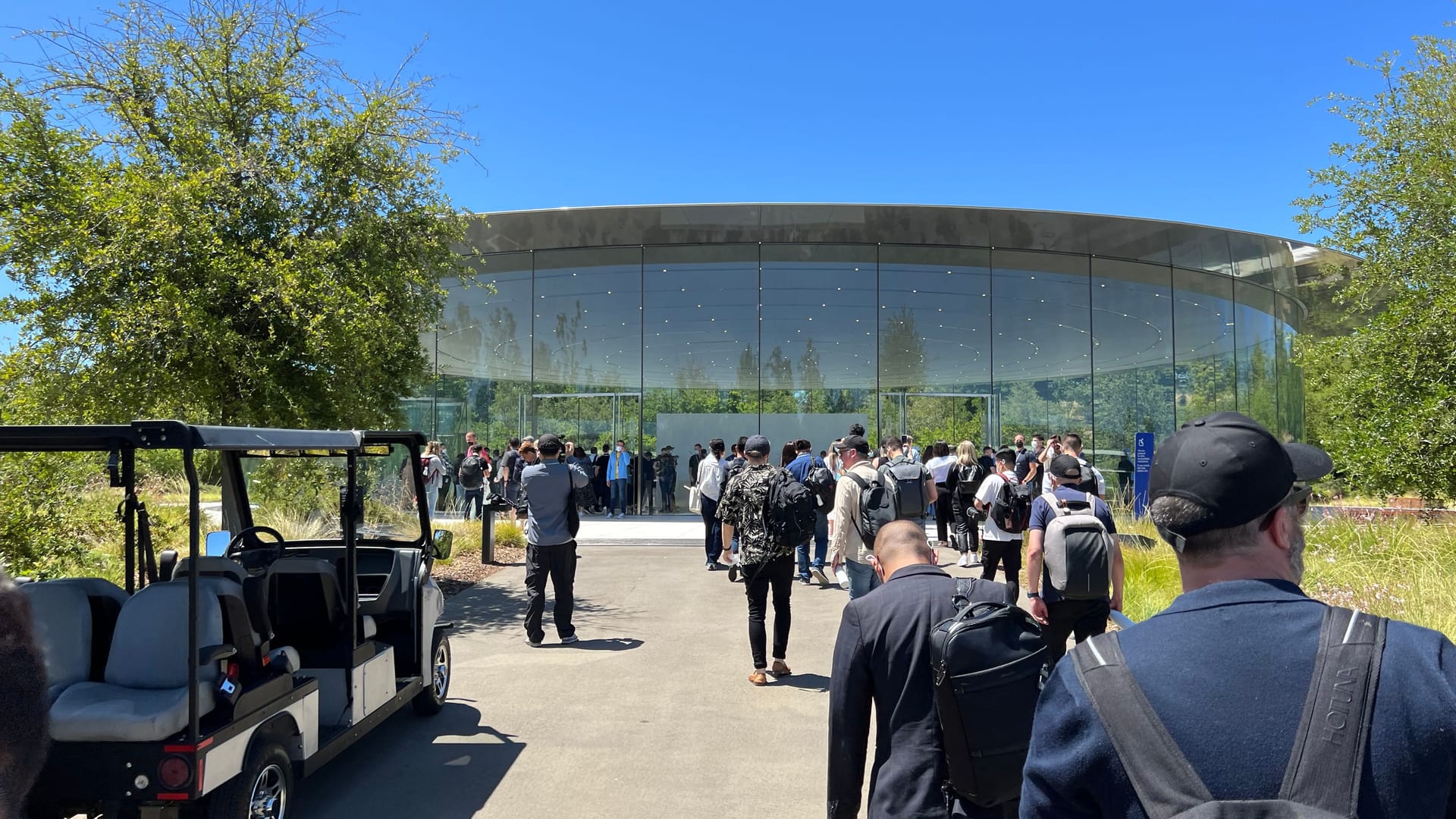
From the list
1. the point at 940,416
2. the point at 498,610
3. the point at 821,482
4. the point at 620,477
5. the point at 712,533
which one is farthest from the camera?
the point at 940,416

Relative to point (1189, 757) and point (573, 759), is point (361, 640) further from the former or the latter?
point (1189, 757)

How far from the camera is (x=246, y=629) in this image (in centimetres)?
394

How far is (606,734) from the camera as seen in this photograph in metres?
5.68

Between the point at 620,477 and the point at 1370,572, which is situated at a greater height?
the point at 620,477

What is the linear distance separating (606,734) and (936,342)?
752 inches

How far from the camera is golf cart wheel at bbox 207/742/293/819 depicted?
3.57 metres

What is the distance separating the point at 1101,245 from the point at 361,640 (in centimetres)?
2272

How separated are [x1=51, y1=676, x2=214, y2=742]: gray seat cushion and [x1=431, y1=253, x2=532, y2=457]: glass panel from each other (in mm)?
19557

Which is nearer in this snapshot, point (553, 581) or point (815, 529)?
point (553, 581)

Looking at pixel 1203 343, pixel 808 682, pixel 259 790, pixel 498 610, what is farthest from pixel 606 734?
pixel 1203 343

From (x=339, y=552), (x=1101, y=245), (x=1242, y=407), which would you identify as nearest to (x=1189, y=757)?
(x=339, y=552)

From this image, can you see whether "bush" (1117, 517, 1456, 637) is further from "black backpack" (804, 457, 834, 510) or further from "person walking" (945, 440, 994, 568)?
"black backpack" (804, 457, 834, 510)

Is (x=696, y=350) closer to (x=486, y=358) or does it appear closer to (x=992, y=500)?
(x=486, y=358)

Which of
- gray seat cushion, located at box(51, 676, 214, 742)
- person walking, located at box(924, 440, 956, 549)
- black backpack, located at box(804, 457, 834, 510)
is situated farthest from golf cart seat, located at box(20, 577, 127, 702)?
person walking, located at box(924, 440, 956, 549)
